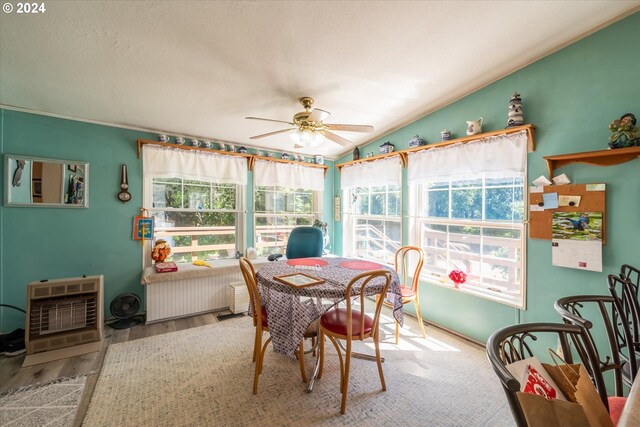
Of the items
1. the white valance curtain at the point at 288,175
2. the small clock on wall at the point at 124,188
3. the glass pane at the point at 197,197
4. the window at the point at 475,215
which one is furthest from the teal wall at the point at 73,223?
the window at the point at 475,215

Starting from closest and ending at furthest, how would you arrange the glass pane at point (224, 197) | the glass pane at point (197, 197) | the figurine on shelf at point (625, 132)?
1. the figurine on shelf at point (625, 132)
2. the glass pane at point (197, 197)
3. the glass pane at point (224, 197)

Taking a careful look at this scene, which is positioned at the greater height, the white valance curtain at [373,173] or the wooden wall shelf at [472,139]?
the wooden wall shelf at [472,139]

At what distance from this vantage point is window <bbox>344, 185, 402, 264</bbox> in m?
3.72

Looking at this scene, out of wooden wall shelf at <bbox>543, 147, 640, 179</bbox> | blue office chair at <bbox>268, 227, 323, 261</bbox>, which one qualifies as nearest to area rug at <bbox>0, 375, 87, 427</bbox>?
blue office chair at <bbox>268, 227, 323, 261</bbox>

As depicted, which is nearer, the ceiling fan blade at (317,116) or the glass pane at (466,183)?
the ceiling fan blade at (317,116)

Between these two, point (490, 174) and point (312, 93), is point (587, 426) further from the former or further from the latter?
point (312, 93)

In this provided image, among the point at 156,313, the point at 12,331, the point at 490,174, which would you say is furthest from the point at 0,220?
the point at 490,174

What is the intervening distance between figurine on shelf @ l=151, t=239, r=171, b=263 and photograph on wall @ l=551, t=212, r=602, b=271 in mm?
3897

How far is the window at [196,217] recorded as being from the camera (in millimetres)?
3381

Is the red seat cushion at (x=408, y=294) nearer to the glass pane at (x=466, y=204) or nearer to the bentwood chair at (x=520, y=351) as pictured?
the glass pane at (x=466, y=204)

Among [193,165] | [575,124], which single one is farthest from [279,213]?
[575,124]

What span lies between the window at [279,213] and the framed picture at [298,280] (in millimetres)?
2088

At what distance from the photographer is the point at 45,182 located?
272cm

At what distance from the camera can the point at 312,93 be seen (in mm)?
2543
